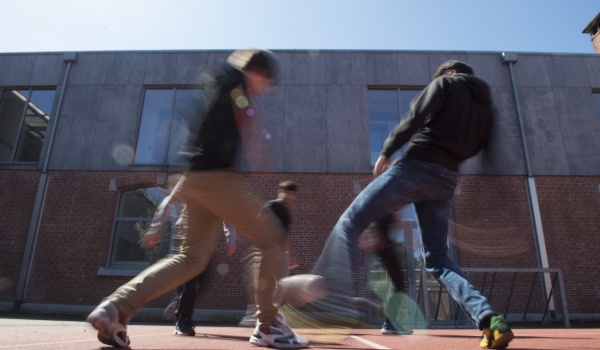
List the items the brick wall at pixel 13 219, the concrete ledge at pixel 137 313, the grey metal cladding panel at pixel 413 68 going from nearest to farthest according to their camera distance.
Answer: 1. the concrete ledge at pixel 137 313
2. the brick wall at pixel 13 219
3. the grey metal cladding panel at pixel 413 68

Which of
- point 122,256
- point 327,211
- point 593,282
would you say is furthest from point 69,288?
point 593,282

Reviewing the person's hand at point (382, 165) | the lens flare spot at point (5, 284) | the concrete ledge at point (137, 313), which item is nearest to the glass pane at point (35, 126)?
the lens flare spot at point (5, 284)

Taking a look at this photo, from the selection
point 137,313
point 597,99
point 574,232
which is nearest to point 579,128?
point 597,99

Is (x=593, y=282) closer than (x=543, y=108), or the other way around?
(x=593, y=282)

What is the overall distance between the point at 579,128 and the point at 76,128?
54.1 ft

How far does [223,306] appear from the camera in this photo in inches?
423

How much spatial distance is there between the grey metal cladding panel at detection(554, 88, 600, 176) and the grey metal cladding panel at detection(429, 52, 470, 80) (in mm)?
3227

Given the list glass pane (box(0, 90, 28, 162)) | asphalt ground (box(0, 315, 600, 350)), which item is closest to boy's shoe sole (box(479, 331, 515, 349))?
asphalt ground (box(0, 315, 600, 350))

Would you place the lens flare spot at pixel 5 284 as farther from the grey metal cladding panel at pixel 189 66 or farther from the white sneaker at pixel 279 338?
the white sneaker at pixel 279 338

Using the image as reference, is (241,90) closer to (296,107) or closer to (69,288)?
(296,107)

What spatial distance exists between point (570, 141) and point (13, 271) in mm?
17665

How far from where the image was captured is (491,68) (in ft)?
42.9

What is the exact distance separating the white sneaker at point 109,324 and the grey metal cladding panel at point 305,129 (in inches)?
396

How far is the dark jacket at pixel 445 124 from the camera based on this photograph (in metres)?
2.34
